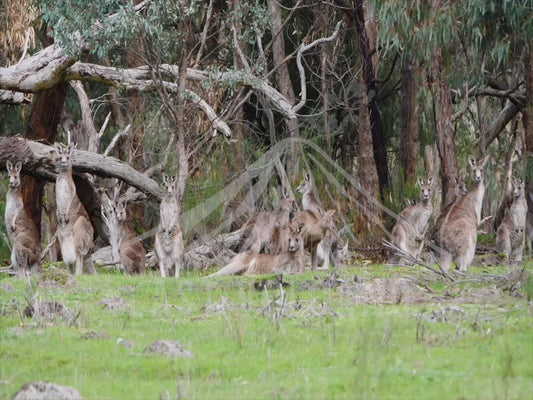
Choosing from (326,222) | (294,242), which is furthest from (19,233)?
(326,222)

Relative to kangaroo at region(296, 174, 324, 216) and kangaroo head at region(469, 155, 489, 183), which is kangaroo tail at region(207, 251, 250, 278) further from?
kangaroo head at region(469, 155, 489, 183)

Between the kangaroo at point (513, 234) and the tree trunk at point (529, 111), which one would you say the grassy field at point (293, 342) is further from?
the kangaroo at point (513, 234)

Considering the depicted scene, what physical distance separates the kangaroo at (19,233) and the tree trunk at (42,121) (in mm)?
A: 3363

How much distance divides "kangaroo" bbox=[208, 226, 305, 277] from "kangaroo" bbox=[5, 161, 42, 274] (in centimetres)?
315

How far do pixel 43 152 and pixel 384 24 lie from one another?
7.24 m

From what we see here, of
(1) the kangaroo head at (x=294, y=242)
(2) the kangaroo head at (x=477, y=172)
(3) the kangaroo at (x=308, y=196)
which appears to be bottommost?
(1) the kangaroo head at (x=294, y=242)

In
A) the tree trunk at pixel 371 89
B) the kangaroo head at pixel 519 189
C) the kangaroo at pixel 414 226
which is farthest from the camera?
the tree trunk at pixel 371 89

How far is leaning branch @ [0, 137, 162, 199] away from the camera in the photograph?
62.6ft

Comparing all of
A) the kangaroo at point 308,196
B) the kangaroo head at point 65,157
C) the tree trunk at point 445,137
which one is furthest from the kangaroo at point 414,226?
the kangaroo head at point 65,157

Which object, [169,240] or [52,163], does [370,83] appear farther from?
[52,163]

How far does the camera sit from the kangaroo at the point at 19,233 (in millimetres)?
17297

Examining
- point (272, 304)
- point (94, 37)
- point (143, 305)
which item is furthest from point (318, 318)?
point (94, 37)

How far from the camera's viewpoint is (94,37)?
17.8m

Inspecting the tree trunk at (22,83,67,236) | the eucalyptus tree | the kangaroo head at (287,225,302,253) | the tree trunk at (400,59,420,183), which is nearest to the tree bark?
the tree trunk at (400,59,420,183)
